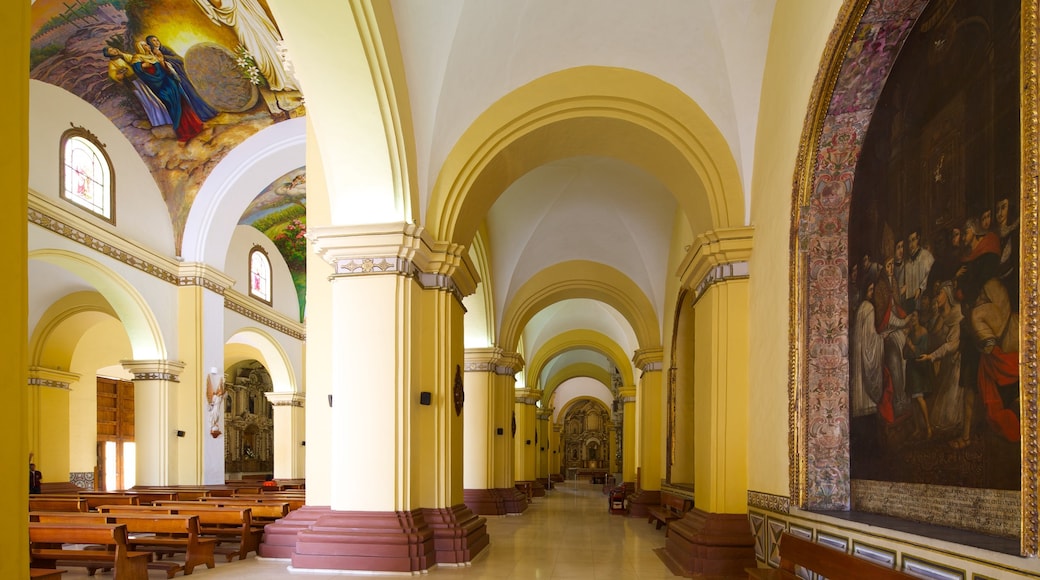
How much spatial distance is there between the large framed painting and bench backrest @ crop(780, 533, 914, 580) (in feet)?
1.83

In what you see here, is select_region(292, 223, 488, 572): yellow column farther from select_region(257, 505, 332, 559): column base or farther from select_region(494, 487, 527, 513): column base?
select_region(494, 487, 527, 513): column base

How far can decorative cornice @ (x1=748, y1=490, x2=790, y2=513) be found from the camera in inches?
255

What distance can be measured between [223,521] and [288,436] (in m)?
14.5

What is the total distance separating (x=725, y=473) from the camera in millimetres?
7840

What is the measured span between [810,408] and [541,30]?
16.6 feet

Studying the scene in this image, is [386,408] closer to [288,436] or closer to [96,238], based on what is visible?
[96,238]

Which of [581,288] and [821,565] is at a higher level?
[581,288]

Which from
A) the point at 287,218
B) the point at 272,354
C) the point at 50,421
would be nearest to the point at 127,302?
the point at 50,421

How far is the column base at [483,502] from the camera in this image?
46.6ft

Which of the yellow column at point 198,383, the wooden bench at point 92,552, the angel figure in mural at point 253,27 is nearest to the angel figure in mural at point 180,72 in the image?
the angel figure in mural at point 253,27

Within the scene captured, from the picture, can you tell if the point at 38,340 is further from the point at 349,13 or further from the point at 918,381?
the point at 918,381

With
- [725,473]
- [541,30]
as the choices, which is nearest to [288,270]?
[541,30]

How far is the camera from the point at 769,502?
22.8ft

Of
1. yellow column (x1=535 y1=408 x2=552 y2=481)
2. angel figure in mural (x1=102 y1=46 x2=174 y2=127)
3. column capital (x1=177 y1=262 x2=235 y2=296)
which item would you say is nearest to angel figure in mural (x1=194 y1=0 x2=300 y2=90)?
angel figure in mural (x1=102 y1=46 x2=174 y2=127)
